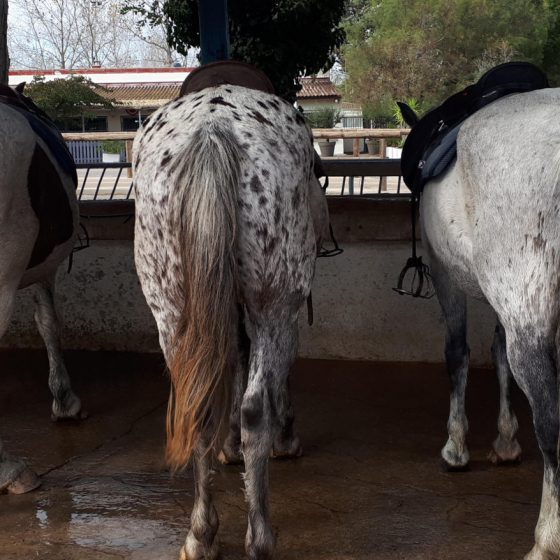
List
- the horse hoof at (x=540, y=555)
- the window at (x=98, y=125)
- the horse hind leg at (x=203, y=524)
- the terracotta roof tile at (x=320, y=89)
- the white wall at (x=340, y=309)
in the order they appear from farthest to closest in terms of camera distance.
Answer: the terracotta roof tile at (x=320, y=89) < the window at (x=98, y=125) < the white wall at (x=340, y=309) < the horse hind leg at (x=203, y=524) < the horse hoof at (x=540, y=555)

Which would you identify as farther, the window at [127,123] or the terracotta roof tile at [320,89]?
the terracotta roof tile at [320,89]

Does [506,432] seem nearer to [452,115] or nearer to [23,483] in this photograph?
[452,115]

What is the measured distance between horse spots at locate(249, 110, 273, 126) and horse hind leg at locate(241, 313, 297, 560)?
28.7 inches

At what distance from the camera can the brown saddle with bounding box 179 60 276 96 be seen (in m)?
3.70

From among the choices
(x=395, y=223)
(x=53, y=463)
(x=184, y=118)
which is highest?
(x=184, y=118)

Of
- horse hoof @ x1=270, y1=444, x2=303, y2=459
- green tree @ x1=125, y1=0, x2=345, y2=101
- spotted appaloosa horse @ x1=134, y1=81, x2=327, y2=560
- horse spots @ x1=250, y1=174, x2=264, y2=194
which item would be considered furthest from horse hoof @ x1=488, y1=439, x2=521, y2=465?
green tree @ x1=125, y1=0, x2=345, y2=101

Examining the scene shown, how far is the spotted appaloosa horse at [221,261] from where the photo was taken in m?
3.00

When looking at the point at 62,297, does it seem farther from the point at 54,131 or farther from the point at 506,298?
the point at 506,298

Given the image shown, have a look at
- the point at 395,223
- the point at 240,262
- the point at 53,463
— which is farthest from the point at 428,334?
the point at 240,262

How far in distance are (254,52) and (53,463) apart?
6.15 metres

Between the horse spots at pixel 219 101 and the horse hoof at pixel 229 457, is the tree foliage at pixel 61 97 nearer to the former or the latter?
the horse hoof at pixel 229 457

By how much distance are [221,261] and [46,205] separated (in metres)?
1.49

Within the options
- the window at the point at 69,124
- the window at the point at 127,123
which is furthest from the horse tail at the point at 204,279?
the window at the point at 127,123

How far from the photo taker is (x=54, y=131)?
482cm
